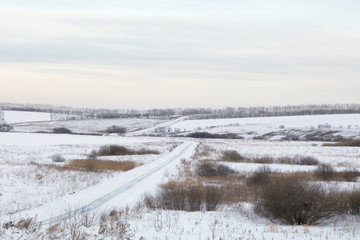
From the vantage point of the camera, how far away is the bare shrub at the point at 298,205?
12555mm

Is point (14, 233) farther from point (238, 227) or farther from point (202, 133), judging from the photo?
point (202, 133)

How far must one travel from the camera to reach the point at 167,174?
23.4m

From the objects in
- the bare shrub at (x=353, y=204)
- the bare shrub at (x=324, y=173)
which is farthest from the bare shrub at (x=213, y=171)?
the bare shrub at (x=353, y=204)

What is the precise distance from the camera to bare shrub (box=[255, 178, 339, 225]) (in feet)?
41.2

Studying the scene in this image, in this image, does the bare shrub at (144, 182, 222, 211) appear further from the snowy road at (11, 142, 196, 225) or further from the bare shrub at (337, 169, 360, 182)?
the bare shrub at (337, 169, 360, 182)

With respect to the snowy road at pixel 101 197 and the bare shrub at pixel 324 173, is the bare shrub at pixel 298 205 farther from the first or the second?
the bare shrub at pixel 324 173

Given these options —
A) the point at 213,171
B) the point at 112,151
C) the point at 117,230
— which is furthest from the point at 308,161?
the point at 117,230

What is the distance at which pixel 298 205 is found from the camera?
1254 centimetres

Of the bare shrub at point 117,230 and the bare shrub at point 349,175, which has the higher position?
the bare shrub at point 117,230

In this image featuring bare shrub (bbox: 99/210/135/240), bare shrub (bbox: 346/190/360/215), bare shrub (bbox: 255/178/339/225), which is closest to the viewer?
bare shrub (bbox: 99/210/135/240)

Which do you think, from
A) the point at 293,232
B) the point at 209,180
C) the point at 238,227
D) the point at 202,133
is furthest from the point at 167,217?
the point at 202,133

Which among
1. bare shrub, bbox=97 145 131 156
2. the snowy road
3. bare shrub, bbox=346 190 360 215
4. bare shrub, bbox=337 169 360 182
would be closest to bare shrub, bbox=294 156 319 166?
bare shrub, bbox=337 169 360 182

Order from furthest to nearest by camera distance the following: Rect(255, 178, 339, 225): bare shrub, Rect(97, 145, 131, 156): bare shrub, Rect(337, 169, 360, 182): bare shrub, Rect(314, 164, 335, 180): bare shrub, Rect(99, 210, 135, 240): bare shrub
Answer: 1. Rect(97, 145, 131, 156): bare shrub
2. Rect(314, 164, 335, 180): bare shrub
3. Rect(337, 169, 360, 182): bare shrub
4. Rect(255, 178, 339, 225): bare shrub
5. Rect(99, 210, 135, 240): bare shrub

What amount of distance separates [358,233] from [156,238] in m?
5.22
